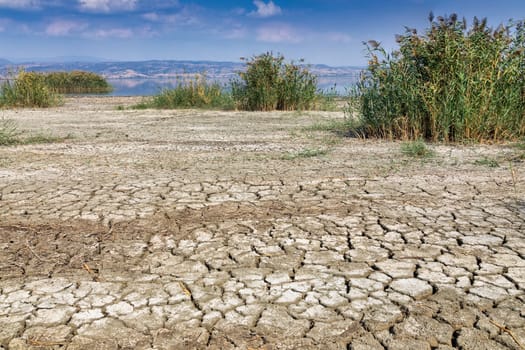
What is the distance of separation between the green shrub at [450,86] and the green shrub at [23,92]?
10513 millimetres

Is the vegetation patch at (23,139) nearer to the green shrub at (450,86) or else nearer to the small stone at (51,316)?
the green shrub at (450,86)

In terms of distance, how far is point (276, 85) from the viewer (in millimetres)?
12031

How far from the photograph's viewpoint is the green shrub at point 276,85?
1207 cm

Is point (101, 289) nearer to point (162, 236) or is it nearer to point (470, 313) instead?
point (162, 236)

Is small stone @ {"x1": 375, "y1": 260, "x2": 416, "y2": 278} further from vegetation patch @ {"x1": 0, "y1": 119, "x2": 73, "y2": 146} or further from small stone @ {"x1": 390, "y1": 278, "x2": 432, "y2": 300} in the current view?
vegetation patch @ {"x1": 0, "y1": 119, "x2": 73, "y2": 146}

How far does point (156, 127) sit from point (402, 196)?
588 centimetres

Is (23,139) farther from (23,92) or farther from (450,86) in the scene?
(23,92)

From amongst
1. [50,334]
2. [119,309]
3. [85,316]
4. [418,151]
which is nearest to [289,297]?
[119,309]

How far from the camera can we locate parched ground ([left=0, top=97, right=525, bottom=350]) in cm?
209

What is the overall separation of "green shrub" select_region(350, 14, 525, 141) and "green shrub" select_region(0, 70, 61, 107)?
34.5 feet

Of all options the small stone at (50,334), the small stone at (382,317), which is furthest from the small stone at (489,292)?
the small stone at (50,334)

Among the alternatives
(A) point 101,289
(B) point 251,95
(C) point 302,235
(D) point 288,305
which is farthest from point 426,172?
(B) point 251,95

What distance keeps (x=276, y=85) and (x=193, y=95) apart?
287 centimetres

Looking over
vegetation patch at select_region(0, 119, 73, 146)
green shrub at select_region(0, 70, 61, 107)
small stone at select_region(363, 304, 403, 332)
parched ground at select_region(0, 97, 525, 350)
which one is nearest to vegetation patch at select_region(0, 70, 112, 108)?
green shrub at select_region(0, 70, 61, 107)
